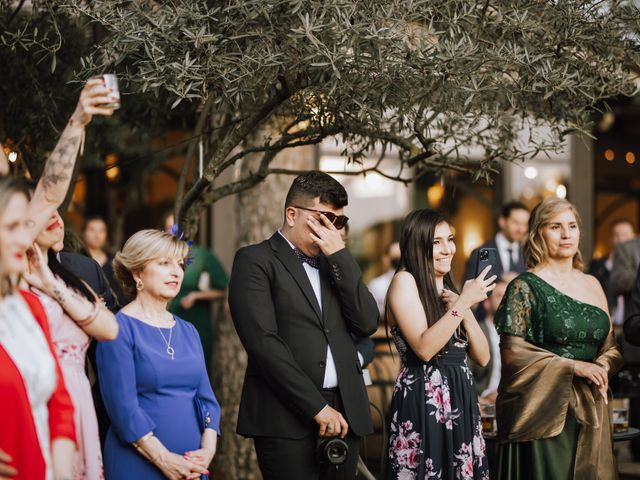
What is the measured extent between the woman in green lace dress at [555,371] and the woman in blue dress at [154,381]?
1.73 meters

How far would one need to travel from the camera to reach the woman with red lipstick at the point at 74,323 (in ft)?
12.9

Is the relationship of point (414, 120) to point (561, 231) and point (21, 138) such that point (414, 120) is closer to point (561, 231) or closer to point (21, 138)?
point (561, 231)

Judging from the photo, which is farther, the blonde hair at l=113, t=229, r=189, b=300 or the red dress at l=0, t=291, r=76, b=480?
the blonde hair at l=113, t=229, r=189, b=300

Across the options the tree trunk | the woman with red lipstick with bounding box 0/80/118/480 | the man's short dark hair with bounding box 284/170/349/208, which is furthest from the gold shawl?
the tree trunk

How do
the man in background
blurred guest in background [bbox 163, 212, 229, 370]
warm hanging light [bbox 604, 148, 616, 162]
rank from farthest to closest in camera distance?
warm hanging light [bbox 604, 148, 616, 162] < the man in background < blurred guest in background [bbox 163, 212, 229, 370]

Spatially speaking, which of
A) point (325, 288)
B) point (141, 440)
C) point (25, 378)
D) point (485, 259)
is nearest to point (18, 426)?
point (25, 378)

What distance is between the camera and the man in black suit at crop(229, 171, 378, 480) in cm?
459

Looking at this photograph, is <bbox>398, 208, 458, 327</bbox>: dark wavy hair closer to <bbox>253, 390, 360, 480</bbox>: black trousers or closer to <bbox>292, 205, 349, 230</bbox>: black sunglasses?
<bbox>292, 205, 349, 230</bbox>: black sunglasses

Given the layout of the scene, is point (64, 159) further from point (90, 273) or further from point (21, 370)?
point (90, 273)

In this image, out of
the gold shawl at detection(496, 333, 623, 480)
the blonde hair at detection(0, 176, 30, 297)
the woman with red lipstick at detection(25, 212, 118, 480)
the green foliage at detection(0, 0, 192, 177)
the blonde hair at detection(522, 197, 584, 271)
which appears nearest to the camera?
the blonde hair at detection(0, 176, 30, 297)

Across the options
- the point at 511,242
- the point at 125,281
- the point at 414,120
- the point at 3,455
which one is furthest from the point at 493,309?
the point at 3,455

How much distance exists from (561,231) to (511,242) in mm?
3510

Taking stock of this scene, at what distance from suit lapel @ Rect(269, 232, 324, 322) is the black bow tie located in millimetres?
30

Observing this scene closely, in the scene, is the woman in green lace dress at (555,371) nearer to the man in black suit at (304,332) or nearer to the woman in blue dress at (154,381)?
the man in black suit at (304,332)
